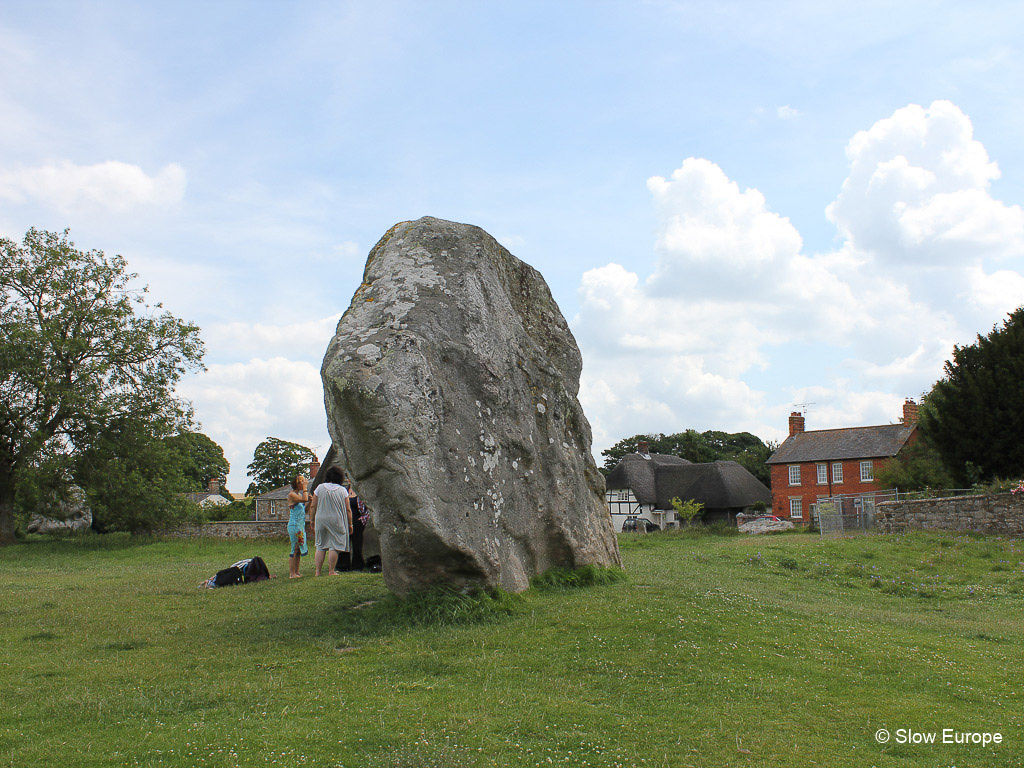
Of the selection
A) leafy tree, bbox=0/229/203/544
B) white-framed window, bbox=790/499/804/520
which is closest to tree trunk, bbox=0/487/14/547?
leafy tree, bbox=0/229/203/544

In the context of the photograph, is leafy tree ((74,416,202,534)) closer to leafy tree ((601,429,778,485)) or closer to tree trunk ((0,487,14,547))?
tree trunk ((0,487,14,547))

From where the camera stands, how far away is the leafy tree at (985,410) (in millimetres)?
29859

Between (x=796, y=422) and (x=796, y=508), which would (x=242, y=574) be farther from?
(x=796, y=422)

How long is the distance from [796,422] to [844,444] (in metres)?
7.47

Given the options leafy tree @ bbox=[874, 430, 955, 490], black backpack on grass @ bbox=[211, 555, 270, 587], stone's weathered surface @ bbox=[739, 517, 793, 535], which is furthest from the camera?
stone's weathered surface @ bbox=[739, 517, 793, 535]

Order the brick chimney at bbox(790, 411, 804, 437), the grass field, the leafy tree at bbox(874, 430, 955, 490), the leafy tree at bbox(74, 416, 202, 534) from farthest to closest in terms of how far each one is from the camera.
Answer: the brick chimney at bbox(790, 411, 804, 437), the leafy tree at bbox(874, 430, 955, 490), the leafy tree at bbox(74, 416, 202, 534), the grass field

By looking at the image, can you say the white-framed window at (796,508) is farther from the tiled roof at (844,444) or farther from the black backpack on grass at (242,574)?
the black backpack on grass at (242,574)

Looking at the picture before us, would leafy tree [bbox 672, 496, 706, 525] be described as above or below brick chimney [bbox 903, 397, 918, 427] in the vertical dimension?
below

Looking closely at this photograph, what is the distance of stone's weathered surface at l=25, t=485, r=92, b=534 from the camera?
35.0 meters

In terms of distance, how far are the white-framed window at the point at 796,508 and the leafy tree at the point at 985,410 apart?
24.8 m

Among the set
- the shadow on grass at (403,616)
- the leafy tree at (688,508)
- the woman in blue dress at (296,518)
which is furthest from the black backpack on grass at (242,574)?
the leafy tree at (688,508)

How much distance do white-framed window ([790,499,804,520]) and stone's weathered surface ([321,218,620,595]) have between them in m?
48.8

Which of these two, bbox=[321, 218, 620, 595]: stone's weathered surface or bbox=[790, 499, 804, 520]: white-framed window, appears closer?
bbox=[321, 218, 620, 595]: stone's weathered surface

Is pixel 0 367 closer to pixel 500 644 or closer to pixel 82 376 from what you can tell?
pixel 82 376
